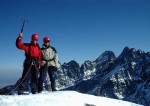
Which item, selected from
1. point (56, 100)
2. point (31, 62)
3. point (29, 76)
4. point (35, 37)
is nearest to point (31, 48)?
point (35, 37)

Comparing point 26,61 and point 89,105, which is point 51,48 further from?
point 89,105

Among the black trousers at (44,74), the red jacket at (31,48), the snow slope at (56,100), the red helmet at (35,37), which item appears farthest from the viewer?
the black trousers at (44,74)

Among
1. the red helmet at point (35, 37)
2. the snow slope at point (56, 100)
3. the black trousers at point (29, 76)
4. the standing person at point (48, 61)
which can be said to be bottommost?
the snow slope at point (56, 100)

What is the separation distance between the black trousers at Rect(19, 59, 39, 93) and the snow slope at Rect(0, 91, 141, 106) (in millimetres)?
2199

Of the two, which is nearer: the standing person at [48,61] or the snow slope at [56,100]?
the snow slope at [56,100]

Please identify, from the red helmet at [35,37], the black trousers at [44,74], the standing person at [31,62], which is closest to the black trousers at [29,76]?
the standing person at [31,62]

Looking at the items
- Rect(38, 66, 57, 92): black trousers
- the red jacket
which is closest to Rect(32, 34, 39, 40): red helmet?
the red jacket

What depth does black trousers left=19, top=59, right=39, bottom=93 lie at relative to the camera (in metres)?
17.8

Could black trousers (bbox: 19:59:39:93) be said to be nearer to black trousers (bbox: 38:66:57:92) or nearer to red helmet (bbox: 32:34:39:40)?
black trousers (bbox: 38:66:57:92)

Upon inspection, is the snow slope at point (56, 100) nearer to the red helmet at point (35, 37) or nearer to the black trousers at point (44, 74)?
the black trousers at point (44, 74)

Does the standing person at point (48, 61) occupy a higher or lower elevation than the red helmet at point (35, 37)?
lower

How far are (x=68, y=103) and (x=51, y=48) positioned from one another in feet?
17.1

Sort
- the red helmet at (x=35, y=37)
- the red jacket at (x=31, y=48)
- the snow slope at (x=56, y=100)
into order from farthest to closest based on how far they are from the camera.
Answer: the red helmet at (x=35, y=37) < the red jacket at (x=31, y=48) < the snow slope at (x=56, y=100)

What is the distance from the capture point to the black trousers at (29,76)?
17.8 m
